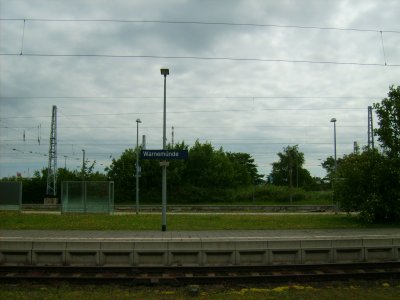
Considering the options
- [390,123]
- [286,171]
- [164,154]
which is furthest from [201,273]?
[286,171]

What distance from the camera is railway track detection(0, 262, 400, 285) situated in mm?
11289

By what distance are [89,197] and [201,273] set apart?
22.3 m

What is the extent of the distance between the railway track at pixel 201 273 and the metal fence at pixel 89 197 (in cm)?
2053

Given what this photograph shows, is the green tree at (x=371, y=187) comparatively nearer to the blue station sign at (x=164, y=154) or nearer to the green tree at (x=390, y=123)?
the green tree at (x=390, y=123)

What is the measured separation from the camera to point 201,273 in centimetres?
1238

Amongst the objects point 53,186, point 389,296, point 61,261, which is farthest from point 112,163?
point 389,296

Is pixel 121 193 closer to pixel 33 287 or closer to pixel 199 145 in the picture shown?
pixel 199 145

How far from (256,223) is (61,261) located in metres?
13.2

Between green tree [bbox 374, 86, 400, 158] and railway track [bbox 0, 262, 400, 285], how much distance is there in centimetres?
1495

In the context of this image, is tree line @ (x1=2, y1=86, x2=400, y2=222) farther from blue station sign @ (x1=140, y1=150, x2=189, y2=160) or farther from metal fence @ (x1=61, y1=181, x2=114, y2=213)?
metal fence @ (x1=61, y1=181, x2=114, y2=213)

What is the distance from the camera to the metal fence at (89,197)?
32.9 m

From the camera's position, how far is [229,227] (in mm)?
22453

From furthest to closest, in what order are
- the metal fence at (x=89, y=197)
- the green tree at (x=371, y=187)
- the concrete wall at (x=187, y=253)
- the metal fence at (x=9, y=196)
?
the metal fence at (x=9, y=196) → the metal fence at (x=89, y=197) → the green tree at (x=371, y=187) → the concrete wall at (x=187, y=253)

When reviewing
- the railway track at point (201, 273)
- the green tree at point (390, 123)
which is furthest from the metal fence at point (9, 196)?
the green tree at point (390, 123)
